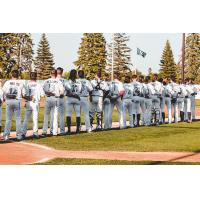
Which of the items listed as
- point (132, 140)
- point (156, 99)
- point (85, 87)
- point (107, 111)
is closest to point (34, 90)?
point (85, 87)

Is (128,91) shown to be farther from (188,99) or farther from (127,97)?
(188,99)

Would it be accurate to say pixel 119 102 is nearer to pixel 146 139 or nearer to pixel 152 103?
pixel 152 103

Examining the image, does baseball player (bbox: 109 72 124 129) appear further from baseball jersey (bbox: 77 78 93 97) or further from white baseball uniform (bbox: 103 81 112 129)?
baseball jersey (bbox: 77 78 93 97)

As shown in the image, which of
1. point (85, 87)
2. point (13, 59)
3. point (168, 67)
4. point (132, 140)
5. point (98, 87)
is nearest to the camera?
point (132, 140)

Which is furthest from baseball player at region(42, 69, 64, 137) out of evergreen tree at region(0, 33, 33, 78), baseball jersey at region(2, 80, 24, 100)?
evergreen tree at region(0, 33, 33, 78)

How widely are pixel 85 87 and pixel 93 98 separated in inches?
34.7

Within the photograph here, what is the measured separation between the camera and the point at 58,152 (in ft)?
36.4

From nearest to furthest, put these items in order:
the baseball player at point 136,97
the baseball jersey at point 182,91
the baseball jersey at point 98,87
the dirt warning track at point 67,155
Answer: the dirt warning track at point 67,155 < the baseball jersey at point 98,87 < the baseball player at point 136,97 < the baseball jersey at point 182,91

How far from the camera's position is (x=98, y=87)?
15.5 m

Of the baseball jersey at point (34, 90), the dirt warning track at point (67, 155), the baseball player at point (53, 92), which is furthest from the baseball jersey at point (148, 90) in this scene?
the dirt warning track at point (67, 155)

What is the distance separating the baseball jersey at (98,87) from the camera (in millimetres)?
15469

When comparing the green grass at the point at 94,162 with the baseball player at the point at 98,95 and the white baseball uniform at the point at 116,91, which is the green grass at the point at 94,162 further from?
the white baseball uniform at the point at 116,91
